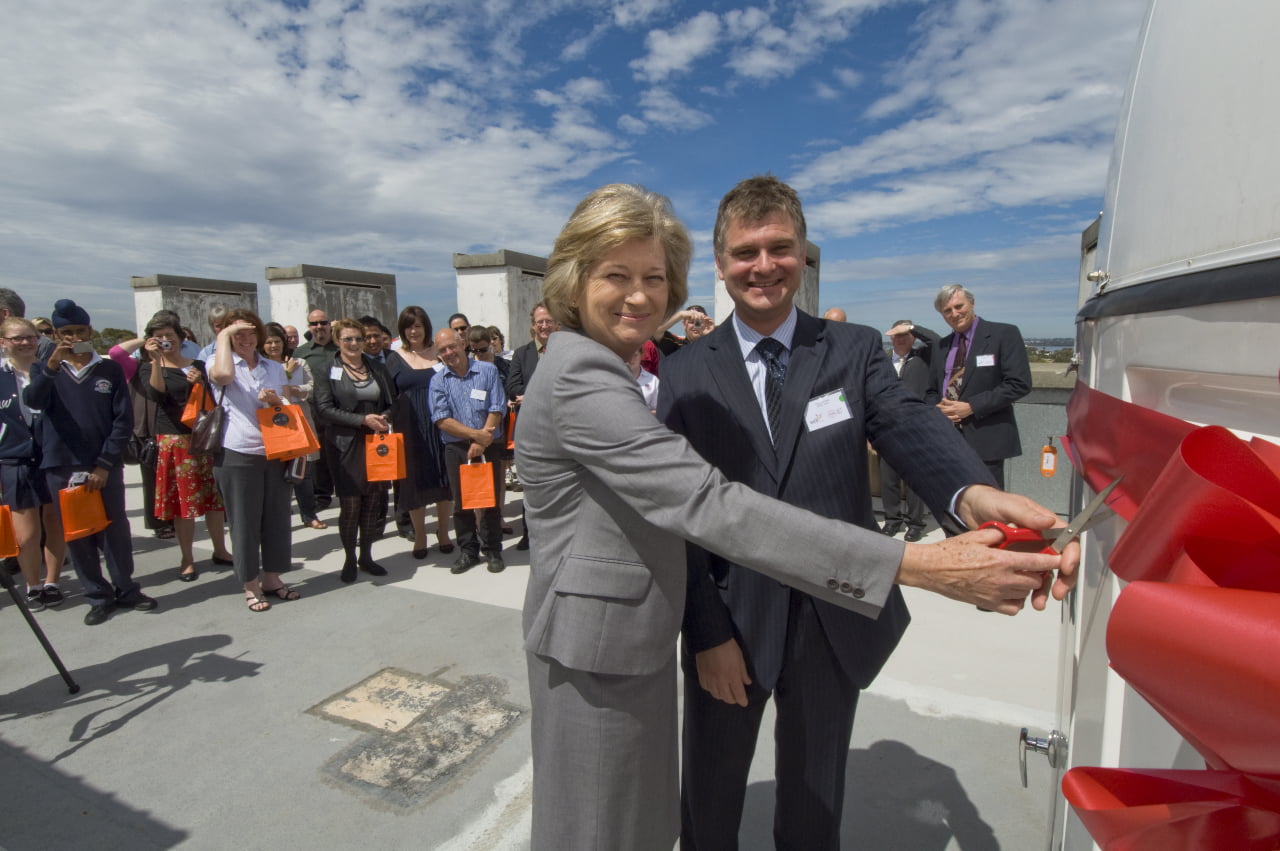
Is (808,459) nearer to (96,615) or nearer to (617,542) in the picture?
(617,542)

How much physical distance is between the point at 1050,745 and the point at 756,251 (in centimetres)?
129

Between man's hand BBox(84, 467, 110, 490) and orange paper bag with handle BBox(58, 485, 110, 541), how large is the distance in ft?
0.09

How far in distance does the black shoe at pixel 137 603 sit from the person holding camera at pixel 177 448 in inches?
21.5

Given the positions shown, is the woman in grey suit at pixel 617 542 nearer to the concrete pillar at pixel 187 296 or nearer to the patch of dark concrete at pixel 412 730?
the patch of dark concrete at pixel 412 730

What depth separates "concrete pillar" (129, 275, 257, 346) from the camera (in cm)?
998

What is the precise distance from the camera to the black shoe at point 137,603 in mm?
4504

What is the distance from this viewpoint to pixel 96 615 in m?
4.34

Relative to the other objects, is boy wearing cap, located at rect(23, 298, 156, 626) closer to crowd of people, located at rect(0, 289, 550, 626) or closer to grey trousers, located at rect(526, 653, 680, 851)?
crowd of people, located at rect(0, 289, 550, 626)

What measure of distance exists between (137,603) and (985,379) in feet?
19.5

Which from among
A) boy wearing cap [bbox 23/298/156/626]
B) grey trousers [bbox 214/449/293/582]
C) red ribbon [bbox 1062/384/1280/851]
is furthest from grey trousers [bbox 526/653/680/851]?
boy wearing cap [bbox 23/298/156/626]

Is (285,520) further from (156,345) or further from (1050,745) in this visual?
(1050,745)

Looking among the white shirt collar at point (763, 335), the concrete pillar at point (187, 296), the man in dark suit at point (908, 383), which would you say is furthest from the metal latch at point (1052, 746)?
the concrete pillar at point (187, 296)

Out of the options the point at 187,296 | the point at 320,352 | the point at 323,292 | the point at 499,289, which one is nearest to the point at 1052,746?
the point at 320,352

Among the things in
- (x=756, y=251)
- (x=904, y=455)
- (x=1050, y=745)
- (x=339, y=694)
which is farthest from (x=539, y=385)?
(x=339, y=694)
